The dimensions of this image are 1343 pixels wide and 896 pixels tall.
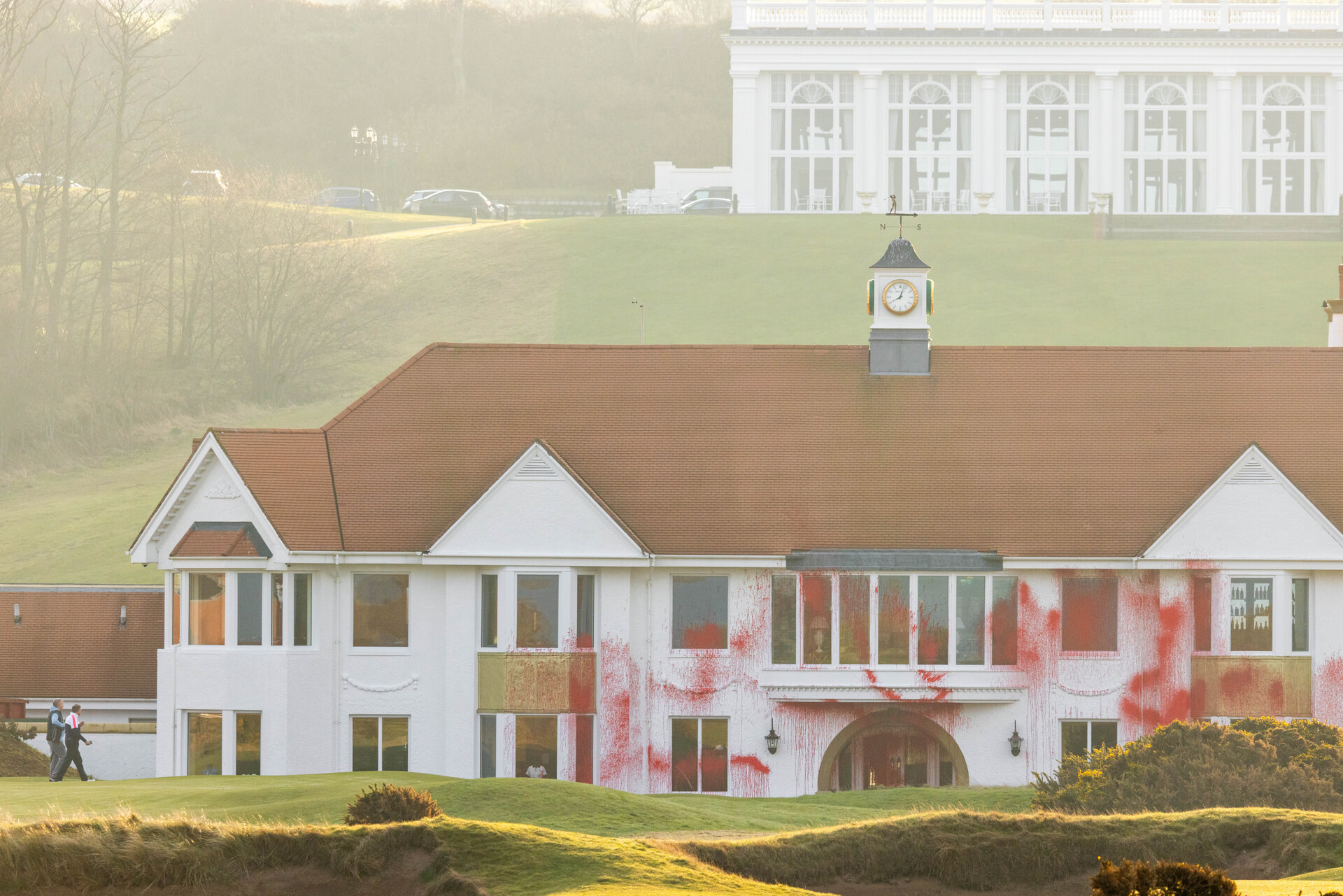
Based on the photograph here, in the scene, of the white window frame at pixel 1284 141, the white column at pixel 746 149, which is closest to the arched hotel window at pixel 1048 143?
the white window frame at pixel 1284 141

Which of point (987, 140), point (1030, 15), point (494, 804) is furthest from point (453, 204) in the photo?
point (494, 804)

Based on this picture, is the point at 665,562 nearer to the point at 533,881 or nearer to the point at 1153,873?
the point at 533,881

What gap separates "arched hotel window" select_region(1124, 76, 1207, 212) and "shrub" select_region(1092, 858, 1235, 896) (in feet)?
286

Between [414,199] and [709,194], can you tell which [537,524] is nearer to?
[709,194]

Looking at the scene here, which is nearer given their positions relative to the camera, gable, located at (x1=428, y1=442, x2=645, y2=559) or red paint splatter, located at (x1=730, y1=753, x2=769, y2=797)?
red paint splatter, located at (x1=730, y1=753, x2=769, y2=797)

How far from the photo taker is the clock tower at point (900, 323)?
33781 millimetres

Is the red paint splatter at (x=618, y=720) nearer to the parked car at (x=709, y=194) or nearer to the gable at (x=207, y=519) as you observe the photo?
the gable at (x=207, y=519)

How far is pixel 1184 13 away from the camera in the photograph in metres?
96.7

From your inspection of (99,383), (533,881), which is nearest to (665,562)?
(533,881)

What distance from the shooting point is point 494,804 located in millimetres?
22297

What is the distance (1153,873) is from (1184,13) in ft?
304

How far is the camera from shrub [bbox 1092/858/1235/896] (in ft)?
41.1

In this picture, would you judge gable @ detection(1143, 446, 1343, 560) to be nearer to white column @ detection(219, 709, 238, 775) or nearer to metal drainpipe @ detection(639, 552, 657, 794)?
metal drainpipe @ detection(639, 552, 657, 794)

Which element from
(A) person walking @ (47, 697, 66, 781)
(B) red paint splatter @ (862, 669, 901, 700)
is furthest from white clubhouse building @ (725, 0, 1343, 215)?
(A) person walking @ (47, 697, 66, 781)
